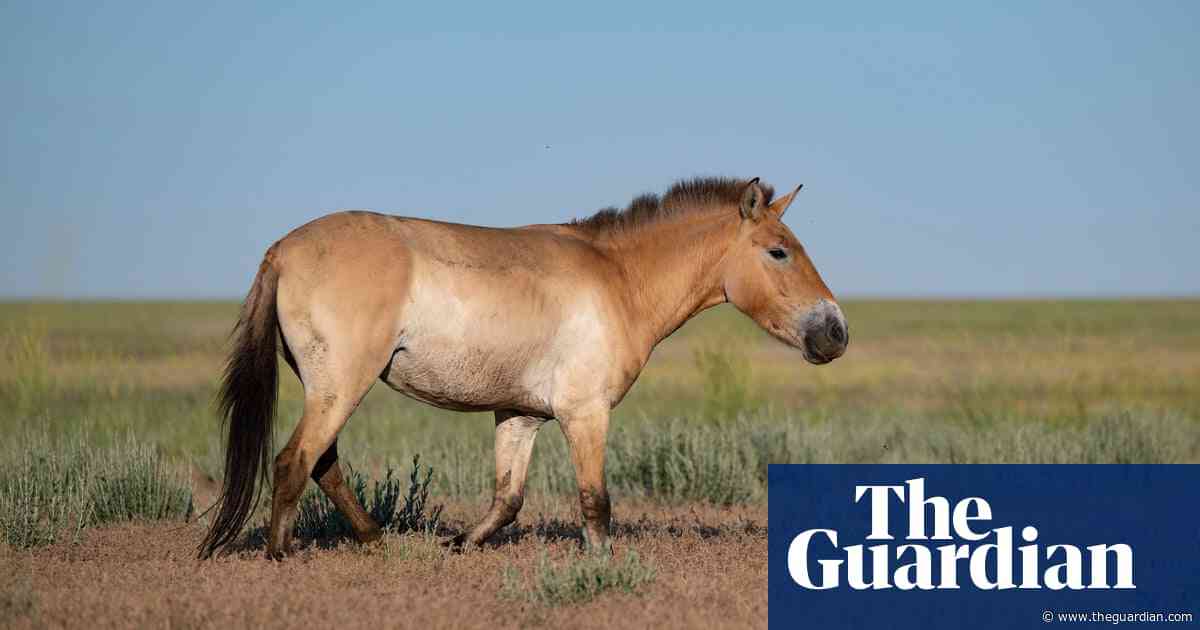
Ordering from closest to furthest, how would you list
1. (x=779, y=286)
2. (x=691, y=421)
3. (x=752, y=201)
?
1. (x=779, y=286)
2. (x=752, y=201)
3. (x=691, y=421)

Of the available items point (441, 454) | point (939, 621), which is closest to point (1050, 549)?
point (939, 621)

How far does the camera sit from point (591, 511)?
8.21 metres

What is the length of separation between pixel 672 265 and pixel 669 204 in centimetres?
46

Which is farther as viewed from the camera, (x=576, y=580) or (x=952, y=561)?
(x=952, y=561)

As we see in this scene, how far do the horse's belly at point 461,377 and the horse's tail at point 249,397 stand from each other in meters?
0.72

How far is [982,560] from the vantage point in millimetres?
8297

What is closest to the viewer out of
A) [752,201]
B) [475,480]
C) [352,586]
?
[352,586]

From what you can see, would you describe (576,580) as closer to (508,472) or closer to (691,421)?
(508,472)

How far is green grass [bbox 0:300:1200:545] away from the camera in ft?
37.3

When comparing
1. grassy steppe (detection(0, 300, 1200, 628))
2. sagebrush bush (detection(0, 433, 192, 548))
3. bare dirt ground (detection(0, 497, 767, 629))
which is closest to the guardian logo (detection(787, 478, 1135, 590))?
bare dirt ground (detection(0, 497, 767, 629))

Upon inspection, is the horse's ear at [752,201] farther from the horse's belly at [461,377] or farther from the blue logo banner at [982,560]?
the blue logo banner at [982,560]

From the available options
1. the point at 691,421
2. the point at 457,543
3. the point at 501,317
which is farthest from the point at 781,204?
the point at 691,421

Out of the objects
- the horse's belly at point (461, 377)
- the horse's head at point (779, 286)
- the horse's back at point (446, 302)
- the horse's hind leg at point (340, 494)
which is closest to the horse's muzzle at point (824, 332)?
the horse's head at point (779, 286)

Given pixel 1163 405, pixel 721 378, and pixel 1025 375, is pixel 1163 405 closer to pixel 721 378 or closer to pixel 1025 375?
pixel 1025 375
